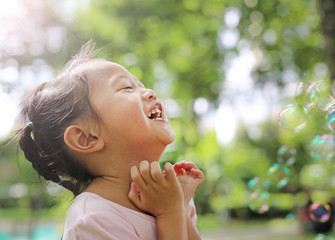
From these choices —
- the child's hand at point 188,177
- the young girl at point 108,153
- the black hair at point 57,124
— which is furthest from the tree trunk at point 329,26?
the black hair at point 57,124

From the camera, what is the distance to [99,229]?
104cm

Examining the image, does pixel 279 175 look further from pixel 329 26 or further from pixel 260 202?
pixel 329 26

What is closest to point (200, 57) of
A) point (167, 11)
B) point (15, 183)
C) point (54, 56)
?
point (167, 11)

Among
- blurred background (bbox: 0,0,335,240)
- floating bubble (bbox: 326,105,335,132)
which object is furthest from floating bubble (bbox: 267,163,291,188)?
blurred background (bbox: 0,0,335,240)

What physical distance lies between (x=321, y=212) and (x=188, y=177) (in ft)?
8.15

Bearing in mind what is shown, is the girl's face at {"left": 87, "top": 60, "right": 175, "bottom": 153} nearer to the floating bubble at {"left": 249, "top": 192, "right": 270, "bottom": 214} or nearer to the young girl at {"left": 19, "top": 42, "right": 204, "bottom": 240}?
the young girl at {"left": 19, "top": 42, "right": 204, "bottom": 240}

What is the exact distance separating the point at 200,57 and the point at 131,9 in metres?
2.23

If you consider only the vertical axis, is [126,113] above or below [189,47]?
below

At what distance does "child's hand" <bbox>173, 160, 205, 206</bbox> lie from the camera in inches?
52.1

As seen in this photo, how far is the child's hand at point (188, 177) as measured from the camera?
1.32 meters

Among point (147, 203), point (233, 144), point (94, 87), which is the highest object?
point (233, 144)

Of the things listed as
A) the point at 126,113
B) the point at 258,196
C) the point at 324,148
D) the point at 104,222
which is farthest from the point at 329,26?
the point at 104,222

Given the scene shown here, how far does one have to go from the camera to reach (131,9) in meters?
8.47

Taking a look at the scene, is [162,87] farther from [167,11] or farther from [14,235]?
[14,235]
